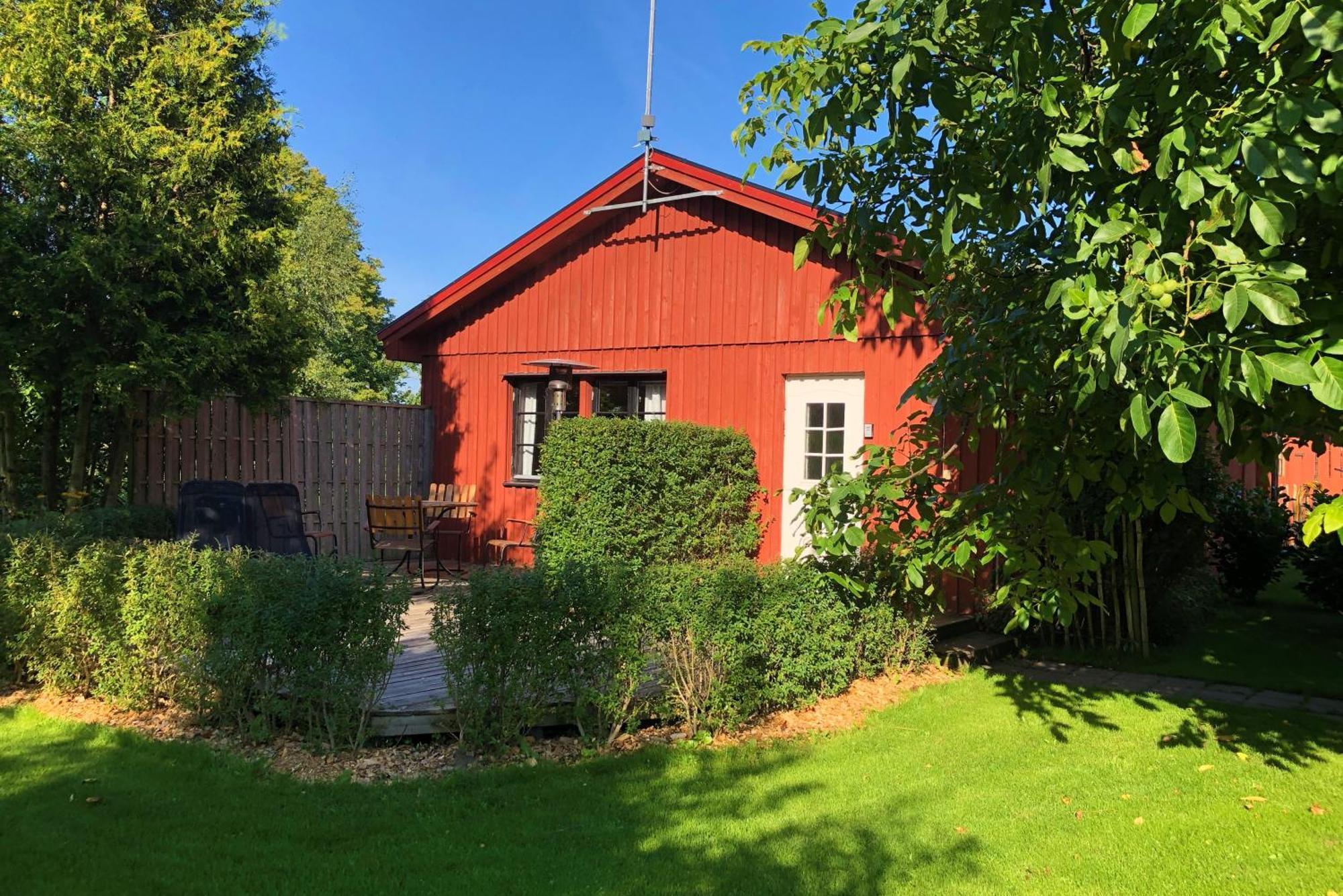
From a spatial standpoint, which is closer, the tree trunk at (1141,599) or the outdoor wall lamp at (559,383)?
the tree trunk at (1141,599)

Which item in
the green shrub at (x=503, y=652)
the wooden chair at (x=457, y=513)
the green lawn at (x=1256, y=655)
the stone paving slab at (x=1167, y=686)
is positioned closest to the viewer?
A: the green shrub at (x=503, y=652)

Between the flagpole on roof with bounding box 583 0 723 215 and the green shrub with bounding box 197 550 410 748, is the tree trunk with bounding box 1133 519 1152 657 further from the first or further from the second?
the green shrub with bounding box 197 550 410 748

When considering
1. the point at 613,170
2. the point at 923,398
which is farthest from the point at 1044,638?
the point at 613,170

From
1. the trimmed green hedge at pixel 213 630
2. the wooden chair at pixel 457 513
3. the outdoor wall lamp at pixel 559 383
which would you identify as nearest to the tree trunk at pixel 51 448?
the trimmed green hedge at pixel 213 630

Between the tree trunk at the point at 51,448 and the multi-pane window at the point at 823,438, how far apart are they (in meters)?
7.49

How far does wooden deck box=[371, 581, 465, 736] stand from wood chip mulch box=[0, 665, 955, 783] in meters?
0.10

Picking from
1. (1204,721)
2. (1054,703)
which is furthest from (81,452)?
(1204,721)

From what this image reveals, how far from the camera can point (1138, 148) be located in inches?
139

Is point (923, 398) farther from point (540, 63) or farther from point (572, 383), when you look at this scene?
point (540, 63)

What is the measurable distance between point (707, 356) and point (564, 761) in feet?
19.1

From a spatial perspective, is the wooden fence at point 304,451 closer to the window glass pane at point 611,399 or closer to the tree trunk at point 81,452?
the tree trunk at point 81,452

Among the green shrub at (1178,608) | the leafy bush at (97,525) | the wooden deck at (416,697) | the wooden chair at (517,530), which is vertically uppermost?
the leafy bush at (97,525)

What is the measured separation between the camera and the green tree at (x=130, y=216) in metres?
7.40

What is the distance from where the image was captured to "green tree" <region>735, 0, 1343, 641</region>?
234 cm
